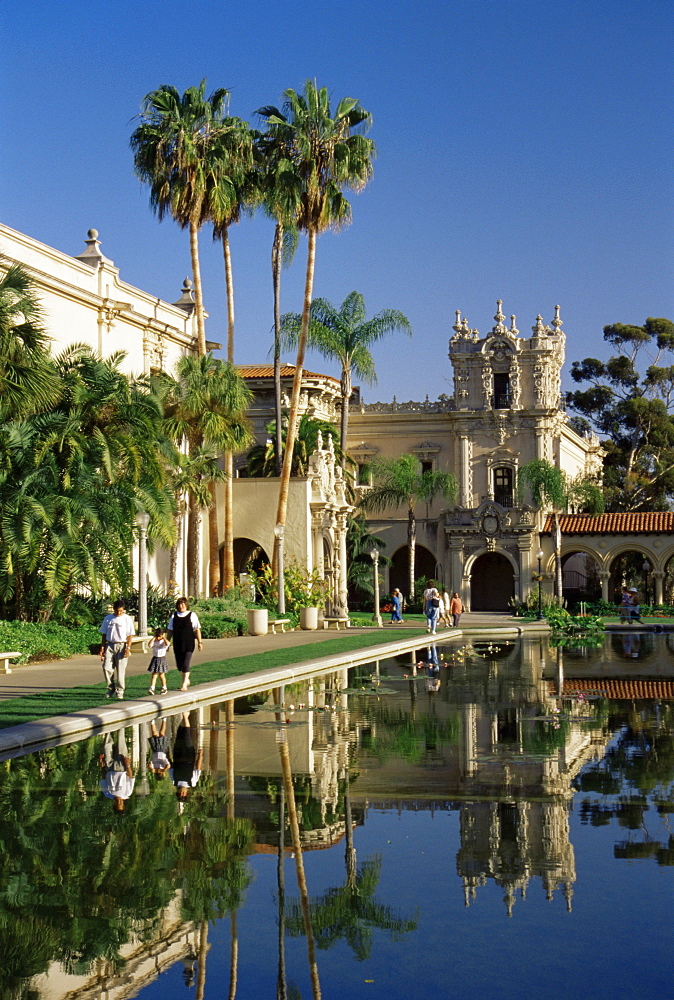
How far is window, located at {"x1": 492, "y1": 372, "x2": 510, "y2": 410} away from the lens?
211 feet

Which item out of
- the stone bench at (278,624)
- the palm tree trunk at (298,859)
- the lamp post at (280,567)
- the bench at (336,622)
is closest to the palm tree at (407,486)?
the bench at (336,622)

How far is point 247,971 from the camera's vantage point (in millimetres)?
5730

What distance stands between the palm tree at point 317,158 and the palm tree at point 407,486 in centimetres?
1811

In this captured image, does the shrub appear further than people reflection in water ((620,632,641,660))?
No

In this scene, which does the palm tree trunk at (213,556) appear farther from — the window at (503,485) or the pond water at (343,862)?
the window at (503,485)

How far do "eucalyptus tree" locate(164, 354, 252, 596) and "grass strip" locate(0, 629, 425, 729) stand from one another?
734 centimetres

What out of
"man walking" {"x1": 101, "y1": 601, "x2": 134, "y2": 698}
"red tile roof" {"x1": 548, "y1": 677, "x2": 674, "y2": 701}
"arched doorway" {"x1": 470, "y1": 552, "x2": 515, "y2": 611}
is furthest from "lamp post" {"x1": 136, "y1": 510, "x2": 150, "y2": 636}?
"arched doorway" {"x1": 470, "y1": 552, "x2": 515, "y2": 611}

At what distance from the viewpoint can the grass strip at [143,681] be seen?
15.2m

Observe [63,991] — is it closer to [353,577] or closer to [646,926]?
[646,926]

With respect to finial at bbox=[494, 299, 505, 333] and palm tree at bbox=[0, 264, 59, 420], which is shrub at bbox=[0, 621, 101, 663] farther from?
finial at bbox=[494, 299, 505, 333]

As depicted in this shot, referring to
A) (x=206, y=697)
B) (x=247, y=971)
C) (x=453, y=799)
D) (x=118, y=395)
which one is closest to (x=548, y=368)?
(x=118, y=395)

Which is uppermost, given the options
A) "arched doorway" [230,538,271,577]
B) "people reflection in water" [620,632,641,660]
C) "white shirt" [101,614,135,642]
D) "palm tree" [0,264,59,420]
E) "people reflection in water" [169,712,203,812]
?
"palm tree" [0,264,59,420]

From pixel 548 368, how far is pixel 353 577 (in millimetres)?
15445

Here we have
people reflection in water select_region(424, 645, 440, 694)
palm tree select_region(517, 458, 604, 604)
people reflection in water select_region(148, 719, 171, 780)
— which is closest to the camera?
people reflection in water select_region(148, 719, 171, 780)
